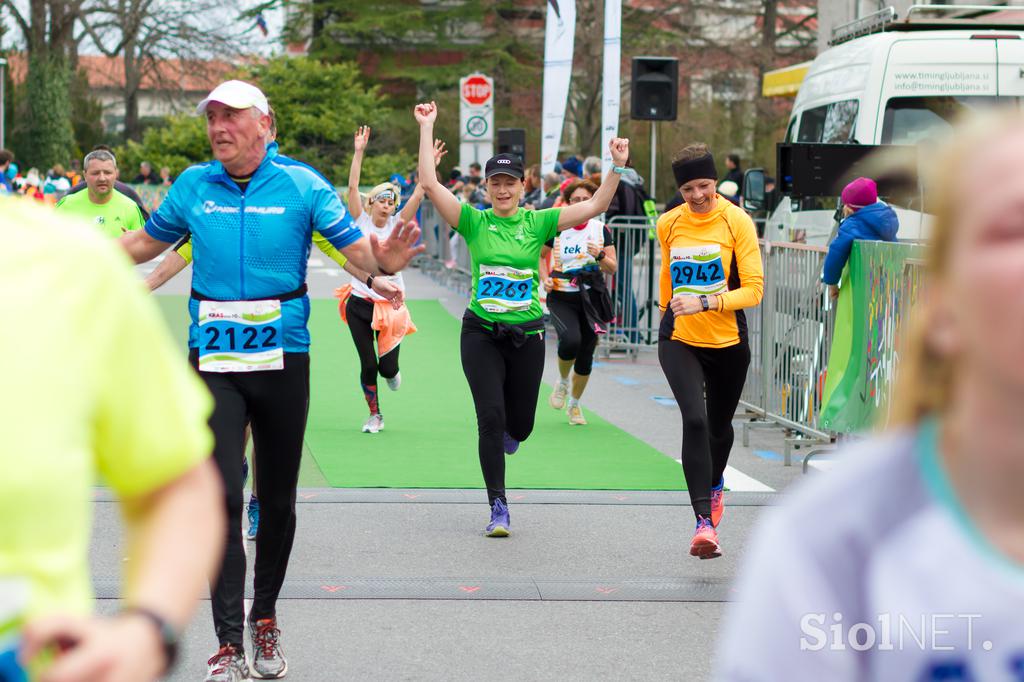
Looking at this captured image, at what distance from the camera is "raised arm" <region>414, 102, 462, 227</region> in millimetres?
8024

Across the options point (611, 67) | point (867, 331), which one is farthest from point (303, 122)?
point (867, 331)

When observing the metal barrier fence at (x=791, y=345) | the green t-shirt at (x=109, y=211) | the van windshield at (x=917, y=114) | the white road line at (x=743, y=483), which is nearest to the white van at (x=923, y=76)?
the van windshield at (x=917, y=114)

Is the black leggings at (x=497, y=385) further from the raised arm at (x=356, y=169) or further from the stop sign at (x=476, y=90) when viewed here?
the stop sign at (x=476, y=90)

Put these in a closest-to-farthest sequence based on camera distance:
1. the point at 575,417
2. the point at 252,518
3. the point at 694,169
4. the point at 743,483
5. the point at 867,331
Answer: the point at 694,169
the point at 252,518
the point at 867,331
the point at 743,483
the point at 575,417

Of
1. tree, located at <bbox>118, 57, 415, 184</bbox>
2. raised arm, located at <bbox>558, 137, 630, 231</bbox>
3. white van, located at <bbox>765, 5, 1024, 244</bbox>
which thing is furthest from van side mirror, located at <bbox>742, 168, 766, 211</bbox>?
tree, located at <bbox>118, 57, 415, 184</bbox>

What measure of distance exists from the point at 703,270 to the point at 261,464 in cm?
291

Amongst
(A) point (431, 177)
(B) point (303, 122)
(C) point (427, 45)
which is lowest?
(A) point (431, 177)

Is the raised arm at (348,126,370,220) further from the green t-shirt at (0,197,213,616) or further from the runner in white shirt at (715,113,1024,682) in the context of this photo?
the runner in white shirt at (715,113,1024,682)

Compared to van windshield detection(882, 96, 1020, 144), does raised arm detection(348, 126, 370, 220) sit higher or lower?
lower

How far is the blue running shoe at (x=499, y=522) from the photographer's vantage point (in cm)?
802

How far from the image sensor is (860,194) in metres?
9.83

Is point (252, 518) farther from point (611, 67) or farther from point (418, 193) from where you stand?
point (611, 67)

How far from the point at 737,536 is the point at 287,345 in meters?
3.40

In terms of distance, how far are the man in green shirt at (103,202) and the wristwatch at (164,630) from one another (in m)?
8.59
